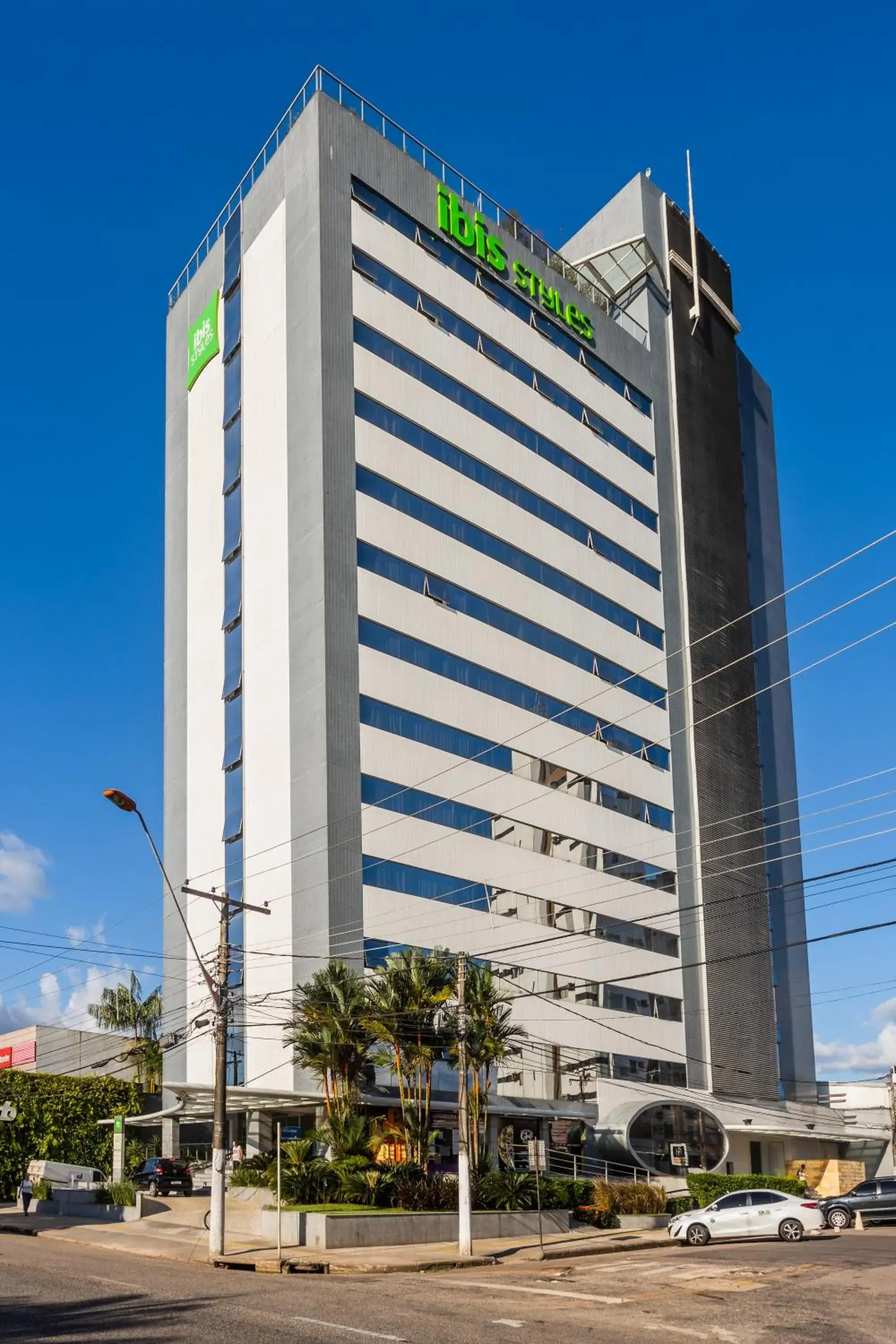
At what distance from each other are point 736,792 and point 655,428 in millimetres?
21171

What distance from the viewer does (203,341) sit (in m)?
66.1

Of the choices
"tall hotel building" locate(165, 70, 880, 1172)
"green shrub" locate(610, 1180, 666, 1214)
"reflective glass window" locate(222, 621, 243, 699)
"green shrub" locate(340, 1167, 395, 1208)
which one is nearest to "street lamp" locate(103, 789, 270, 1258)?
"green shrub" locate(340, 1167, 395, 1208)

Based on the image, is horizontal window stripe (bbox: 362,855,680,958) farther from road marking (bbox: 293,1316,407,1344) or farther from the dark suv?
road marking (bbox: 293,1316,407,1344)

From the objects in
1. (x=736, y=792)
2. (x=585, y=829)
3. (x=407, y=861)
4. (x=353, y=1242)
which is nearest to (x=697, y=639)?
(x=736, y=792)

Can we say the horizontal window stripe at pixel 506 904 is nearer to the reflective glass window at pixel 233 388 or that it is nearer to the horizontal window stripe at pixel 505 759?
the horizontal window stripe at pixel 505 759

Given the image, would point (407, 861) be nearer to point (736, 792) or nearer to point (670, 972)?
point (670, 972)

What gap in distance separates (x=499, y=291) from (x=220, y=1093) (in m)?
44.0

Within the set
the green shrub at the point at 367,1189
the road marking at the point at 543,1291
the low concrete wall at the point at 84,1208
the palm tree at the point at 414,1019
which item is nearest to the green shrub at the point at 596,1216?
the palm tree at the point at 414,1019

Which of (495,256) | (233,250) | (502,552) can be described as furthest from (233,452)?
(495,256)

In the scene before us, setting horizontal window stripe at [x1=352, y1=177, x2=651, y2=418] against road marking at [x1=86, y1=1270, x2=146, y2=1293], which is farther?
horizontal window stripe at [x1=352, y1=177, x2=651, y2=418]

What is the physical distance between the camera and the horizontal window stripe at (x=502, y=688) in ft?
180

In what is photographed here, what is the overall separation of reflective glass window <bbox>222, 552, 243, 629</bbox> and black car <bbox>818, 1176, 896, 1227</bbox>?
33.1 metres

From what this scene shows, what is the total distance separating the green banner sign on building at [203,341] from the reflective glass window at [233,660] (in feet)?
48.7

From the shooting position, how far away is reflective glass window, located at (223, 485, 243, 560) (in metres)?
59.9
